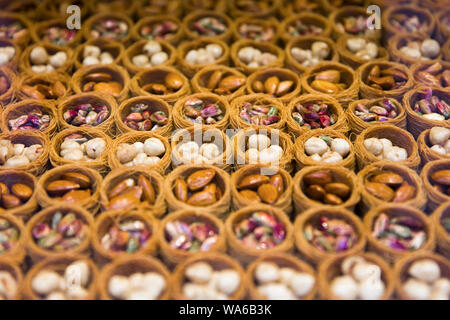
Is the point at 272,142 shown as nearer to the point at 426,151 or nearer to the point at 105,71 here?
the point at 426,151

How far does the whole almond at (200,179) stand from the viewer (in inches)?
72.6

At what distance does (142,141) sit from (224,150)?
33 centimetres

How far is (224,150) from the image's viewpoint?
203 cm

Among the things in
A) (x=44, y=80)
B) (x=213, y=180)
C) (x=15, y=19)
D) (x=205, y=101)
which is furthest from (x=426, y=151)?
(x=15, y=19)

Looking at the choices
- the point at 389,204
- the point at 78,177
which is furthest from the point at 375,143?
the point at 78,177

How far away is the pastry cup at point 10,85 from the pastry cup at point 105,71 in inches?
10.1

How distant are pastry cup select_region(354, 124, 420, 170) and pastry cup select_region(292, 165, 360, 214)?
0.13m

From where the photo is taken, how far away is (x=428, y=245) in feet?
5.35

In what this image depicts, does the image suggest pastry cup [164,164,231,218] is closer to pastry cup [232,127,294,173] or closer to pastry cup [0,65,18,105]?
pastry cup [232,127,294,173]

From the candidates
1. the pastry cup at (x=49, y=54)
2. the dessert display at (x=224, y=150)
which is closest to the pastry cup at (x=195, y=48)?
the dessert display at (x=224, y=150)

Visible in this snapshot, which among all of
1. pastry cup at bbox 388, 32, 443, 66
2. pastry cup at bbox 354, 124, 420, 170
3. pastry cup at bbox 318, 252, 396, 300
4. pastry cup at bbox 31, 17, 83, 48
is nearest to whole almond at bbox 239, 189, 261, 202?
pastry cup at bbox 318, 252, 396, 300

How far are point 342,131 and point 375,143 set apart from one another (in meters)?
0.17
